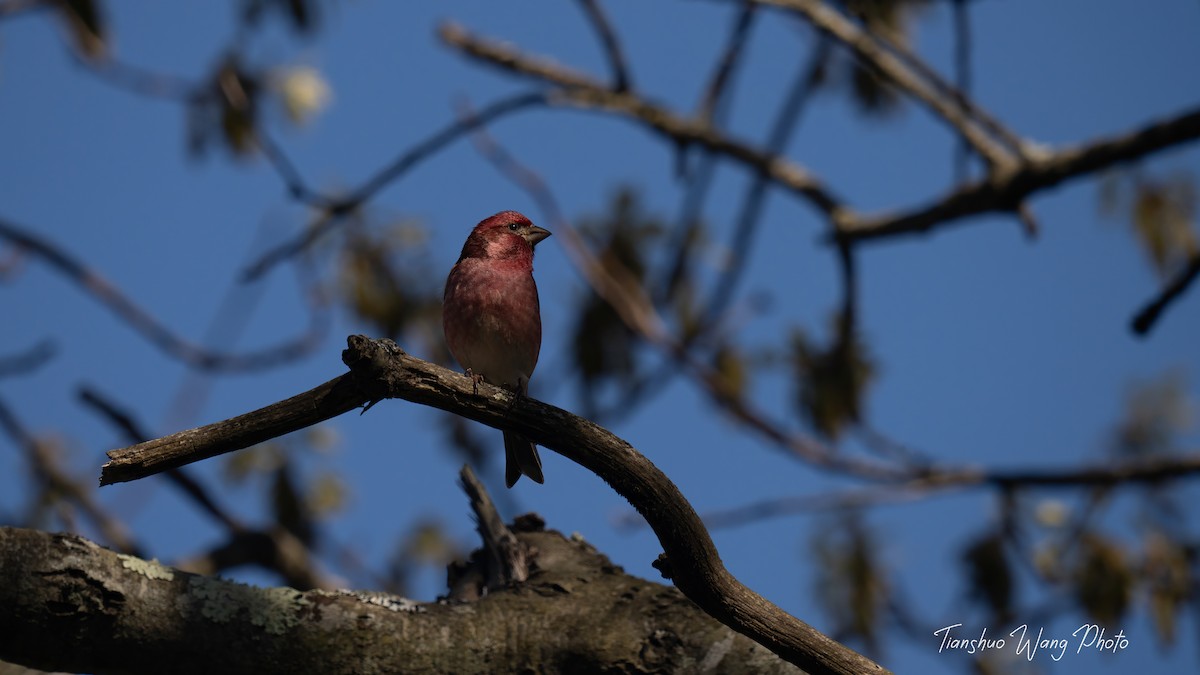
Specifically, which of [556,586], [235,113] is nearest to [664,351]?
[235,113]

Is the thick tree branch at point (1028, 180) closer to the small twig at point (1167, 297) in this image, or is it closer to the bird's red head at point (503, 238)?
the small twig at point (1167, 297)

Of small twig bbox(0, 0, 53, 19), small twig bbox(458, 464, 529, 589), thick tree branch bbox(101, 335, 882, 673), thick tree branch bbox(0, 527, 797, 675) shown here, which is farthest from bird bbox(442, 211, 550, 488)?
small twig bbox(0, 0, 53, 19)

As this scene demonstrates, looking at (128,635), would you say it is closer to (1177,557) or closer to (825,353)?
(825,353)

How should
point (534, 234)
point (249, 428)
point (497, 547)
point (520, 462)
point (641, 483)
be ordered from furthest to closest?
point (534, 234), point (520, 462), point (497, 547), point (641, 483), point (249, 428)

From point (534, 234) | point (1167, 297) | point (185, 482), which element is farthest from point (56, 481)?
point (1167, 297)

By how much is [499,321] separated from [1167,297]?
10.2ft

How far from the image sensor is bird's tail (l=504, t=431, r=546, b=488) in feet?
19.4

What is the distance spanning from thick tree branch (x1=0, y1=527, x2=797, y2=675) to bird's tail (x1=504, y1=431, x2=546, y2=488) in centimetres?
119

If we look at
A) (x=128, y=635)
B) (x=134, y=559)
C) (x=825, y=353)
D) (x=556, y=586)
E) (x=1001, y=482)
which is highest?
(x=825, y=353)

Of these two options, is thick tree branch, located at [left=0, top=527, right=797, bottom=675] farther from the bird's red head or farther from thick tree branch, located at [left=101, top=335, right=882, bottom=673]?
the bird's red head

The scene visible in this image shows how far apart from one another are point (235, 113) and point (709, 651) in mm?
6125

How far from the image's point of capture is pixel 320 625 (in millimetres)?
4008

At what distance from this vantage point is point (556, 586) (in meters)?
4.61

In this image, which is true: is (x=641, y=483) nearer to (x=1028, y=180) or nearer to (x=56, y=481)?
(x=1028, y=180)
